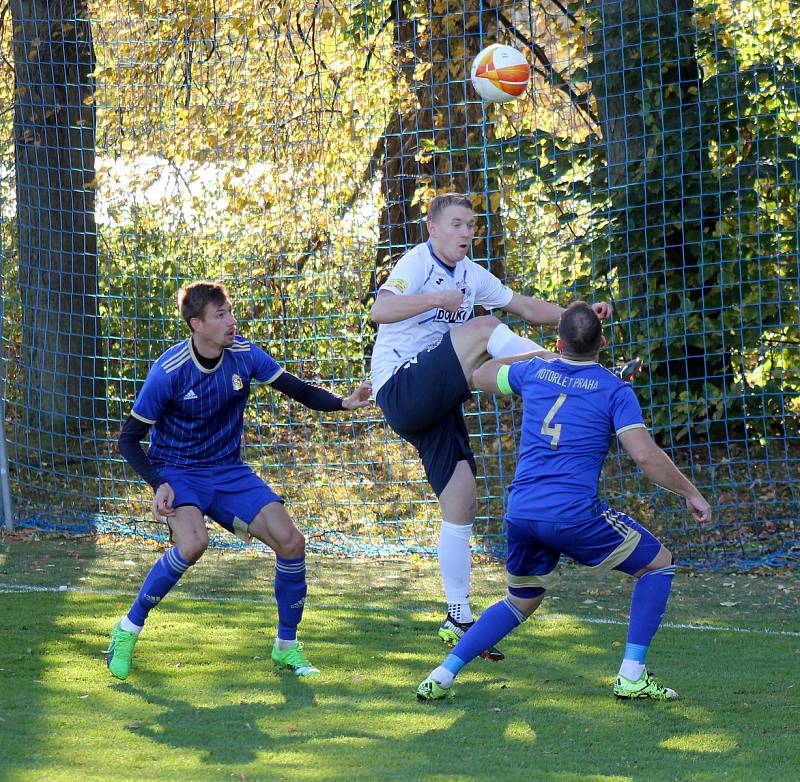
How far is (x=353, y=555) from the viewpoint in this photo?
28.1 feet

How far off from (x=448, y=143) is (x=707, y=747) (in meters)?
6.57

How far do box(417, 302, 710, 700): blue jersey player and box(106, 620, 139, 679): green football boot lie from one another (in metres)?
1.29

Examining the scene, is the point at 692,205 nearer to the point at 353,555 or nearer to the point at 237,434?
the point at 353,555

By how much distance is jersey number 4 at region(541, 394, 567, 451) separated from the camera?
4.39 metres

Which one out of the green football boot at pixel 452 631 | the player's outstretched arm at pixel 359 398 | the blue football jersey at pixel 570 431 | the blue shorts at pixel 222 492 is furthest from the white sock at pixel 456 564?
the blue football jersey at pixel 570 431

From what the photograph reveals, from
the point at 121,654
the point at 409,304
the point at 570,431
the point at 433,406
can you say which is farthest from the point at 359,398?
the point at 121,654

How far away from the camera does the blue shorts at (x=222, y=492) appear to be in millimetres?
5129

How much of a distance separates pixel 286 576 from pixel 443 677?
94 cm

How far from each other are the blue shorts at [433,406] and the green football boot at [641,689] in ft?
4.54

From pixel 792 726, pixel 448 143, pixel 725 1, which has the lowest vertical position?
pixel 792 726

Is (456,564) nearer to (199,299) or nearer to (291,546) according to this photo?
(291,546)

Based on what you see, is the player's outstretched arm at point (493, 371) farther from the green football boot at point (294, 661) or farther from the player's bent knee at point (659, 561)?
the green football boot at point (294, 661)

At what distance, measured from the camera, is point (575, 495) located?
4.35 m

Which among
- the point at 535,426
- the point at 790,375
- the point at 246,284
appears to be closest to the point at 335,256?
the point at 246,284
